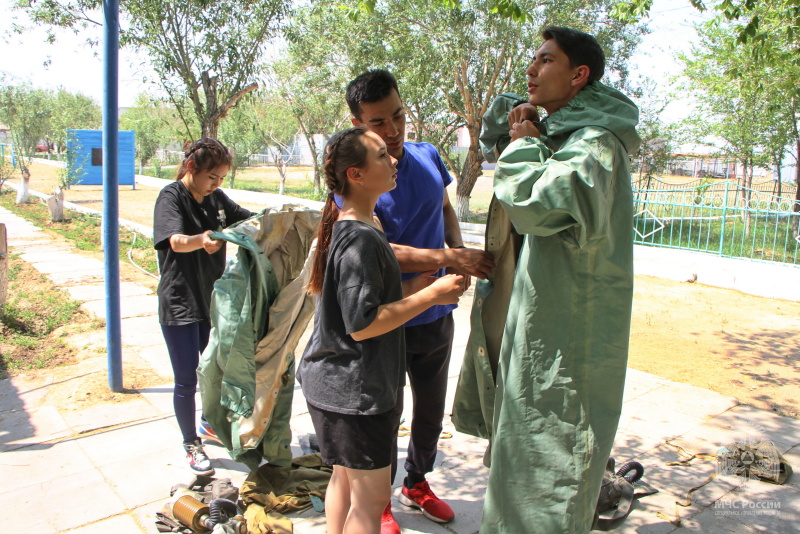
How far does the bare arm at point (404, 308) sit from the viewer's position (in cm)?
189

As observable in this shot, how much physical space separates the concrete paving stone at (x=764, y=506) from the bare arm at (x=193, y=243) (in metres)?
2.68

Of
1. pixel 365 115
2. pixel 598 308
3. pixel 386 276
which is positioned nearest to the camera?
pixel 598 308

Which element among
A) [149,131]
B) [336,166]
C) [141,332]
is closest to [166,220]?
[336,166]

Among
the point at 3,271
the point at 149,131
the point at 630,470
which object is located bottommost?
the point at 630,470

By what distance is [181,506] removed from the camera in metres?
2.70

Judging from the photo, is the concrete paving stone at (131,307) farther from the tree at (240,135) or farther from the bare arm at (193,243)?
the tree at (240,135)

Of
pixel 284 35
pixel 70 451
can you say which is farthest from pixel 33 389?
pixel 284 35

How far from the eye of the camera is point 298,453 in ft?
11.4

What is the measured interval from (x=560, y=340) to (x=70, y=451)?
9.55 ft

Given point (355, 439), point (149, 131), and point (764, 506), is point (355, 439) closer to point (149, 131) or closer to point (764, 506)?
point (764, 506)

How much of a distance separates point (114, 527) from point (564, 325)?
2155mm

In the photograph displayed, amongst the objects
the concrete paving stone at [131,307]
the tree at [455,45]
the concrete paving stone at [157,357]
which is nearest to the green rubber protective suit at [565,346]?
the concrete paving stone at [157,357]

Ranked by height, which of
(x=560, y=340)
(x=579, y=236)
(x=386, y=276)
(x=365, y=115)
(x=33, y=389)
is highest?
(x=365, y=115)

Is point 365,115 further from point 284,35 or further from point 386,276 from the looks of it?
point 284,35
